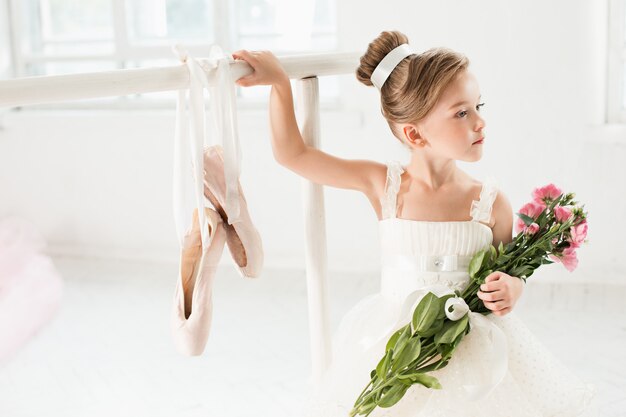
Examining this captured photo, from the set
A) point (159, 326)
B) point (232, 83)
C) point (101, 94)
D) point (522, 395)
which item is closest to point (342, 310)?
point (159, 326)

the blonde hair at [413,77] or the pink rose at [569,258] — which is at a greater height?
the blonde hair at [413,77]

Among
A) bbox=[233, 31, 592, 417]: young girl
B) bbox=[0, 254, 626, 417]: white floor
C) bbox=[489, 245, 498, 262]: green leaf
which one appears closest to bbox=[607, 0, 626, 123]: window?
bbox=[0, 254, 626, 417]: white floor

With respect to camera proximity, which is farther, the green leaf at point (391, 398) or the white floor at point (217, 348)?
the white floor at point (217, 348)

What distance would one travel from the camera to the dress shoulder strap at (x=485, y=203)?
1.61 meters

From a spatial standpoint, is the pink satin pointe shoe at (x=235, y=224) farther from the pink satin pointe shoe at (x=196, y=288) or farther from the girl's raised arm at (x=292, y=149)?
the girl's raised arm at (x=292, y=149)

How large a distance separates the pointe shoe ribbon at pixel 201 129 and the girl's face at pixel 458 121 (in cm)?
38

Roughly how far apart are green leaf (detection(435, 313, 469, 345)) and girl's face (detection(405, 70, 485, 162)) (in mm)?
295

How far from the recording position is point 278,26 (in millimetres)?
3836

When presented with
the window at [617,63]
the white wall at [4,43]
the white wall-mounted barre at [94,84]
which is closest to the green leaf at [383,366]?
the white wall-mounted barre at [94,84]

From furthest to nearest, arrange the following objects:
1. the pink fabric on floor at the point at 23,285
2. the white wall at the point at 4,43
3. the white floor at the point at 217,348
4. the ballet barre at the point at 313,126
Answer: the white wall at the point at 4,43 → the pink fabric on floor at the point at 23,285 → the white floor at the point at 217,348 → the ballet barre at the point at 313,126

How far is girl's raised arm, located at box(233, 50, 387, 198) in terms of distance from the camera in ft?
4.86

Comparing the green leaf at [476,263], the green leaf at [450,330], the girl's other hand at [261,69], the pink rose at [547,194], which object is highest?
the girl's other hand at [261,69]

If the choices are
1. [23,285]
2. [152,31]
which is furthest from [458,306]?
[152,31]

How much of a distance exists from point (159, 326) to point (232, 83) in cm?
195
